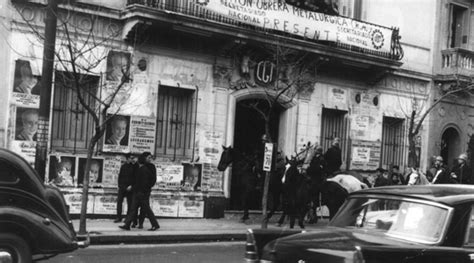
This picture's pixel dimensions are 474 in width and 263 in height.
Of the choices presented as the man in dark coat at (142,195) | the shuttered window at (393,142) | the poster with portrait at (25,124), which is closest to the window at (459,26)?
the shuttered window at (393,142)

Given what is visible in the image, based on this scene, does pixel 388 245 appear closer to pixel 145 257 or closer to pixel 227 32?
pixel 145 257

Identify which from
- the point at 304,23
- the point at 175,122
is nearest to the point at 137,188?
the point at 175,122

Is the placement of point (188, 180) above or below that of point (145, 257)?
above

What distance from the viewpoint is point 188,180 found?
1667cm

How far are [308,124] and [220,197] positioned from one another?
426cm

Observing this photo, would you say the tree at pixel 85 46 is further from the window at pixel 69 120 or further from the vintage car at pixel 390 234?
the vintage car at pixel 390 234

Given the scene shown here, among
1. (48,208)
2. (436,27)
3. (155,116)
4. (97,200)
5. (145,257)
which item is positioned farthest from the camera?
(436,27)

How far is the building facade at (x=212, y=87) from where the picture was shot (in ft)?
48.7

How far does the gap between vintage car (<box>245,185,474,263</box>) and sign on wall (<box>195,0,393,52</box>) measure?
11.1 m

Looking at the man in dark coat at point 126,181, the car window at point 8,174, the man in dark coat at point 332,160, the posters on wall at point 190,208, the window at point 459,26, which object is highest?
the window at point 459,26

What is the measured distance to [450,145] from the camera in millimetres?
24516

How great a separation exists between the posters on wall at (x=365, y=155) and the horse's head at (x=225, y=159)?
241 inches

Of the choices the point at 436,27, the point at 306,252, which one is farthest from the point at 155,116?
the point at 436,27

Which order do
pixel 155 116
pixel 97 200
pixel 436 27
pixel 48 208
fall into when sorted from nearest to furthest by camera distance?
pixel 48 208
pixel 97 200
pixel 155 116
pixel 436 27
